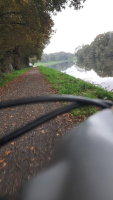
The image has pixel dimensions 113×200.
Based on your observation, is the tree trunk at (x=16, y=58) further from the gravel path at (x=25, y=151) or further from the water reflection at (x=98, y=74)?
the gravel path at (x=25, y=151)

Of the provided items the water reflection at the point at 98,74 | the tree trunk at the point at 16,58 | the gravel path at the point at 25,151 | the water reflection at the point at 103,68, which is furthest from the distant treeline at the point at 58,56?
the gravel path at the point at 25,151

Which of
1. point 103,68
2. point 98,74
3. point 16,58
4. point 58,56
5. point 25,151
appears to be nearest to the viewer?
point 25,151

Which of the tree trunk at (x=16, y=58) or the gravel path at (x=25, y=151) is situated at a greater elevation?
the tree trunk at (x=16, y=58)

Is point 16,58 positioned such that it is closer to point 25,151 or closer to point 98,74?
point 98,74

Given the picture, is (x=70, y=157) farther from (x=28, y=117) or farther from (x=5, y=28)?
(x=5, y=28)

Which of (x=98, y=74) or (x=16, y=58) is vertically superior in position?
(x=16, y=58)

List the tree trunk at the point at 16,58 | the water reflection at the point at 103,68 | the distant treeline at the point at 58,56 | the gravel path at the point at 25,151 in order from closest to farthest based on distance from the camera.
Result: the gravel path at the point at 25,151
the water reflection at the point at 103,68
the tree trunk at the point at 16,58
the distant treeline at the point at 58,56

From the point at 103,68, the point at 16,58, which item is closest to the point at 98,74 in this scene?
the point at 103,68

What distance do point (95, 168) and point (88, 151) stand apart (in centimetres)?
12

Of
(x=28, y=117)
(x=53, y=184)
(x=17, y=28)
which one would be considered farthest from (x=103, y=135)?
(x=17, y=28)

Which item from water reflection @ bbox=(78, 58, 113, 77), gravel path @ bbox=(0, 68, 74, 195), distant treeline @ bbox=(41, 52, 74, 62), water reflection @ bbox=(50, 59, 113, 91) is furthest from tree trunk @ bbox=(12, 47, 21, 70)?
distant treeline @ bbox=(41, 52, 74, 62)

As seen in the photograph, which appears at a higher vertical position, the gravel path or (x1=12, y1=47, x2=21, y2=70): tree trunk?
(x1=12, y1=47, x2=21, y2=70): tree trunk

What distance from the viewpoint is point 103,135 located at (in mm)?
946

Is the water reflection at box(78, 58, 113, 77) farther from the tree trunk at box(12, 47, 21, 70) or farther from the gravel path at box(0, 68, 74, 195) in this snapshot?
the gravel path at box(0, 68, 74, 195)
